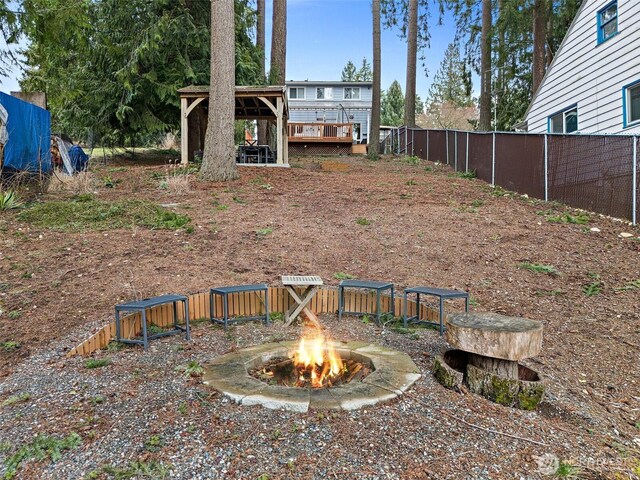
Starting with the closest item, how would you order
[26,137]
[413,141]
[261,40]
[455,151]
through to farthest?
[26,137] → [455,151] → [261,40] → [413,141]

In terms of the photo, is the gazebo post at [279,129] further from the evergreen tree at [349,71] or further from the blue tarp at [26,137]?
the evergreen tree at [349,71]

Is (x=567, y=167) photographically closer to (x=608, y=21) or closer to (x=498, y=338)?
(x=608, y=21)

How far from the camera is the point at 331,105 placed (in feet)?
121

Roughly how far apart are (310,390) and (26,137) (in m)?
9.44

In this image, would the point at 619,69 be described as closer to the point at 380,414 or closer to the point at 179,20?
the point at 380,414

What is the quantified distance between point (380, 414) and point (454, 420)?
0.43 metres

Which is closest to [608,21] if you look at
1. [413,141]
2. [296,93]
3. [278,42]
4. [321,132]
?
[413,141]

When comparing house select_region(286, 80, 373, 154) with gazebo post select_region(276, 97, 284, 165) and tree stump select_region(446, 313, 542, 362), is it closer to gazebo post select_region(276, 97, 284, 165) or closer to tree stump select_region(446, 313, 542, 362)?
gazebo post select_region(276, 97, 284, 165)

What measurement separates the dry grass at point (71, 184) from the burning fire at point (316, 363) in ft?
22.9

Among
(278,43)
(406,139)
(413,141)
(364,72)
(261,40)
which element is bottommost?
(413,141)

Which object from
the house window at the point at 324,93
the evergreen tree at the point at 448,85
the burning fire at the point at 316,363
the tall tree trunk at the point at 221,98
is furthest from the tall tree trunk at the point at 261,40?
the evergreen tree at the point at 448,85

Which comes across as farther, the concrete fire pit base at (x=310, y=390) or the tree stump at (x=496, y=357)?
the tree stump at (x=496, y=357)

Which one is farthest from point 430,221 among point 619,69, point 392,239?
point 619,69

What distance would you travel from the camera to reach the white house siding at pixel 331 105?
3681 cm
